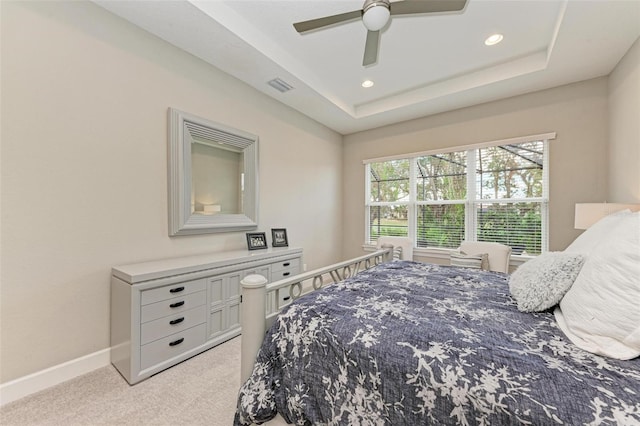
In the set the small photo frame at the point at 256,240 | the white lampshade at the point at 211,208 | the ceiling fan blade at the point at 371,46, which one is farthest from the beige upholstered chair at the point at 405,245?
the ceiling fan blade at the point at 371,46

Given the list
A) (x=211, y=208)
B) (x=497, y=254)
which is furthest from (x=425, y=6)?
(x=497, y=254)

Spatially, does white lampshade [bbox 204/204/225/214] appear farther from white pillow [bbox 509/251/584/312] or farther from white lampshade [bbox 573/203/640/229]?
white lampshade [bbox 573/203/640/229]

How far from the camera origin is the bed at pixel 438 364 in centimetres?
72

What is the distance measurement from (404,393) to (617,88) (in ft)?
12.2

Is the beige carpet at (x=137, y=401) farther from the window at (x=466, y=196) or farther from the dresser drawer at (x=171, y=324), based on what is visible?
the window at (x=466, y=196)

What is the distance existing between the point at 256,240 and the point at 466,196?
9.91 feet

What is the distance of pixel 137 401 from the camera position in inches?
63.6

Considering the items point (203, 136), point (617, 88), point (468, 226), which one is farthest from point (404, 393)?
point (617, 88)

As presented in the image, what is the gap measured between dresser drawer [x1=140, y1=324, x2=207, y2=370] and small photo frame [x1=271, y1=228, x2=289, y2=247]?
4.44 ft

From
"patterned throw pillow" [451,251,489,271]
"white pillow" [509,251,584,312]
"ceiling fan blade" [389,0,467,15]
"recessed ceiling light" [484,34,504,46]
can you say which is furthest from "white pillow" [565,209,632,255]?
"recessed ceiling light" [484,34,504,46]

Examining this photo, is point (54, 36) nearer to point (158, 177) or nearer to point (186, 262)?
point (158, 177)

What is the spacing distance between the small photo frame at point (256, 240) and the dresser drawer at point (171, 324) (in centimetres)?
95

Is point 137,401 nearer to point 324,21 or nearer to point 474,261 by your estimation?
point 324,21

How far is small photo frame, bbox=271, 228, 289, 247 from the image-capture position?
3.36 meters
